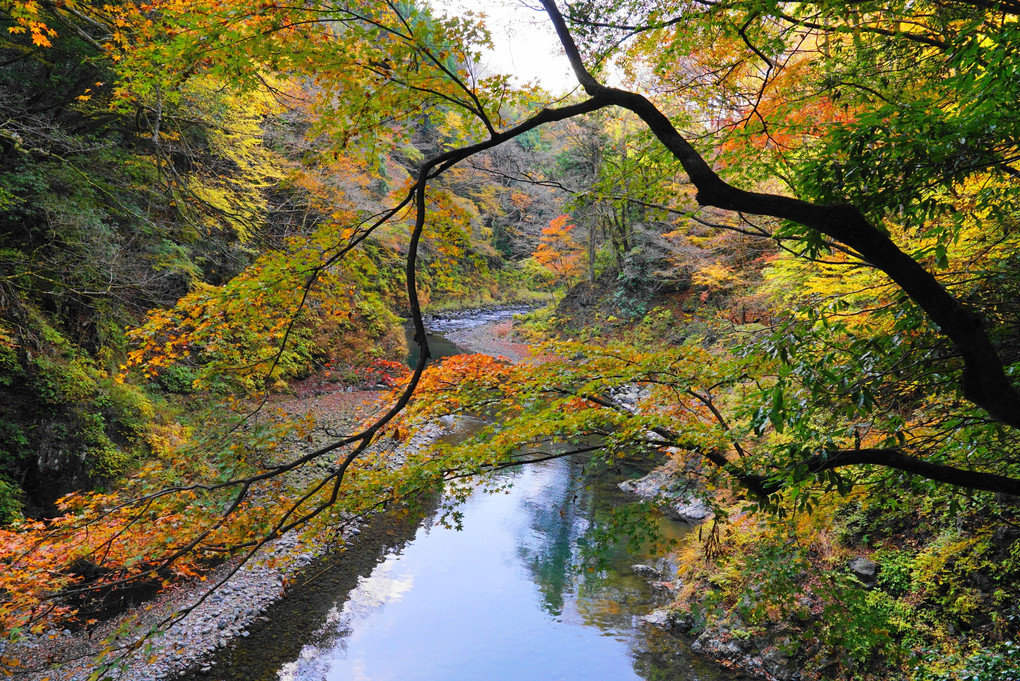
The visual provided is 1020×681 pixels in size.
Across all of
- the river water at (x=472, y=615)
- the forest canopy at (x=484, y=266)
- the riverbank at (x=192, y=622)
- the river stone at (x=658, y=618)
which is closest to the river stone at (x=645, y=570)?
the river water at (x=472, y=615)

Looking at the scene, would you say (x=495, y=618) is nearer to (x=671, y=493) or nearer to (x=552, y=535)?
(x=552, y=535)

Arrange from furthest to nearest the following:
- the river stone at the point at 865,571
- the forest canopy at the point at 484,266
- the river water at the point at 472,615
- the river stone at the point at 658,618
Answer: the river stone at the point at 658,618
the river water at the point at 472,615
the river stone at the point at 865,571
the forest canopy at the point at 484,266

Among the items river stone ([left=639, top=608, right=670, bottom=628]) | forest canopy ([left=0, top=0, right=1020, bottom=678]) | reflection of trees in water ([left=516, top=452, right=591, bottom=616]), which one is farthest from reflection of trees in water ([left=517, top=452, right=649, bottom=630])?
forest canopy ([left=0, top=0, right=1020, bottom=678])

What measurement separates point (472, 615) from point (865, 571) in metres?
4.99

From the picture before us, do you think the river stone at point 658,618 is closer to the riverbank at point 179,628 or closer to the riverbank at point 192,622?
the riverbank at point 192,622

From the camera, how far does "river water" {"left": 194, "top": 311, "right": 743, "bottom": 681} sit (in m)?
6.20

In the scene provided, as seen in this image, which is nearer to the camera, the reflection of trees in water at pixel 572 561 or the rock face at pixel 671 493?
the reflection of trees in water at pixel 572 561

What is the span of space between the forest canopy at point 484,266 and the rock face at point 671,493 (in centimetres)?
54

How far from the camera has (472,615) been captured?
289 inches

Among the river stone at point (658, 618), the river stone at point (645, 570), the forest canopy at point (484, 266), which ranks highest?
the forest canopy at point (484, 266)

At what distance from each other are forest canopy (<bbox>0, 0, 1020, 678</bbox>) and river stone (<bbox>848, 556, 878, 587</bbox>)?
1.74 ft

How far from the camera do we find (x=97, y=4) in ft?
24.0

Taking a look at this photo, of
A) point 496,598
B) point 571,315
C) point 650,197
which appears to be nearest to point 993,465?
point 650,197

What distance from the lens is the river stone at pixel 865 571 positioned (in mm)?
5809
